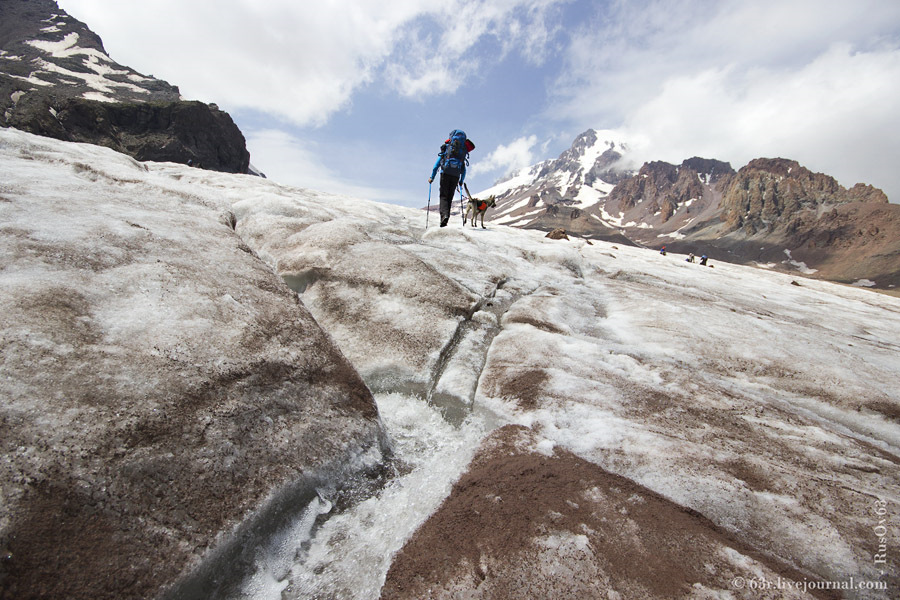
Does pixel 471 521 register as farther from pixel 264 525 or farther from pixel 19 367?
pixel 19 367

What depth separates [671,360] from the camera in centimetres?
1015

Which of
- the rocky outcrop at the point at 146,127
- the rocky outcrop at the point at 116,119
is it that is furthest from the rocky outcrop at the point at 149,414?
the rocky outcrop at the point at 146,127

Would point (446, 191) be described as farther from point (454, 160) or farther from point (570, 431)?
point (570, 431)

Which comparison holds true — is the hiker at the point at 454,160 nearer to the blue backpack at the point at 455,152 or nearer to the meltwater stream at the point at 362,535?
the blue backpack at the point at 455,152

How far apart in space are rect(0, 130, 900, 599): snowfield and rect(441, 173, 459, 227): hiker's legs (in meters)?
9.00

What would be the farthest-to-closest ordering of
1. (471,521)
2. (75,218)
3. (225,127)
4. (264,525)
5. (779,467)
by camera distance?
(225,127) < (75,218) < (779,467) < (471,521) < (264,525)

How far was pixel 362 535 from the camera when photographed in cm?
504

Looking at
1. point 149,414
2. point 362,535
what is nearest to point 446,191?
point 149,414

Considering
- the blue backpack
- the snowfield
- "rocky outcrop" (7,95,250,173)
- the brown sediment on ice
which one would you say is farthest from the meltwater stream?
"rocky outcrop" (7,95,250,173)

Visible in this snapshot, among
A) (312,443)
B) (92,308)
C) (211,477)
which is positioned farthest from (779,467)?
(92,308)

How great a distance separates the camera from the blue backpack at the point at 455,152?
2223cm

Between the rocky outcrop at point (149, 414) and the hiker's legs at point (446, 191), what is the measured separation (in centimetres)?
1614

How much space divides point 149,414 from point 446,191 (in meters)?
21.0

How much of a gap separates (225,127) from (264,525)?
7365 inches
